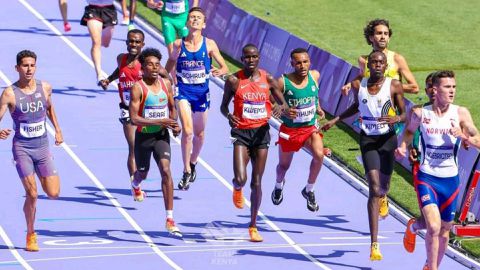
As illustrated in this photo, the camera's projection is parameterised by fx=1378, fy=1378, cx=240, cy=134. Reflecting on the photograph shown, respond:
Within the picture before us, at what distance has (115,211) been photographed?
65.1 ft

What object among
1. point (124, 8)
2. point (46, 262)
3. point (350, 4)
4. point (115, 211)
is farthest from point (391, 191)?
Answer: point (350, 4)

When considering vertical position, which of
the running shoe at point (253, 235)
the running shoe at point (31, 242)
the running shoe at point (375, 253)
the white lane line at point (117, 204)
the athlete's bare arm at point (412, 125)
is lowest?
the white lane line at point (117, 204)

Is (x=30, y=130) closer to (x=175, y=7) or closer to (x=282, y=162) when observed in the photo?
(x=282, y=162)

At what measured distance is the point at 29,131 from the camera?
17500mm

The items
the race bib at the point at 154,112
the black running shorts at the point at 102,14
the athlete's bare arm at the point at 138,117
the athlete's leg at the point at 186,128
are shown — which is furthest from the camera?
the black running shorts at the point at 102,14

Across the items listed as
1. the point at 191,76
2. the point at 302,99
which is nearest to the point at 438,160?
the point at 302,99

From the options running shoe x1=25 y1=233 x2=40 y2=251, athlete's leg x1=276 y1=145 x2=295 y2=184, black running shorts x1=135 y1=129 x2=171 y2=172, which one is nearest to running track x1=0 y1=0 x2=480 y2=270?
running shoe x1=25 y1=233 x2=40 y2=251

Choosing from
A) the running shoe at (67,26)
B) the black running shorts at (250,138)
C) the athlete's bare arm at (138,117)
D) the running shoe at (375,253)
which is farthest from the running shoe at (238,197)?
the running shoe at (67,26)

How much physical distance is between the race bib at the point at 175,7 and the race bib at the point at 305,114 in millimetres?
7134

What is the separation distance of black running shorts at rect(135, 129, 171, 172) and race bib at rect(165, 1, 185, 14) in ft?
23.4

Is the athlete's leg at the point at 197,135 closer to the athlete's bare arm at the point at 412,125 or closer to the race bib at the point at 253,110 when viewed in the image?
the race bib at the point at 253,110

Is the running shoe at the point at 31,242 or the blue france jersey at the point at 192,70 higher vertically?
the blue france jersey at the point at 192,70

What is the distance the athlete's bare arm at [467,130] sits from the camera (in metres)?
15.9

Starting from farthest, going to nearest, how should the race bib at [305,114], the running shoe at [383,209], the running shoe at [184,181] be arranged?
1. the running shoe at [184,181]
2. the running shoe at [383,209]
3. the race bib at [305,114]
